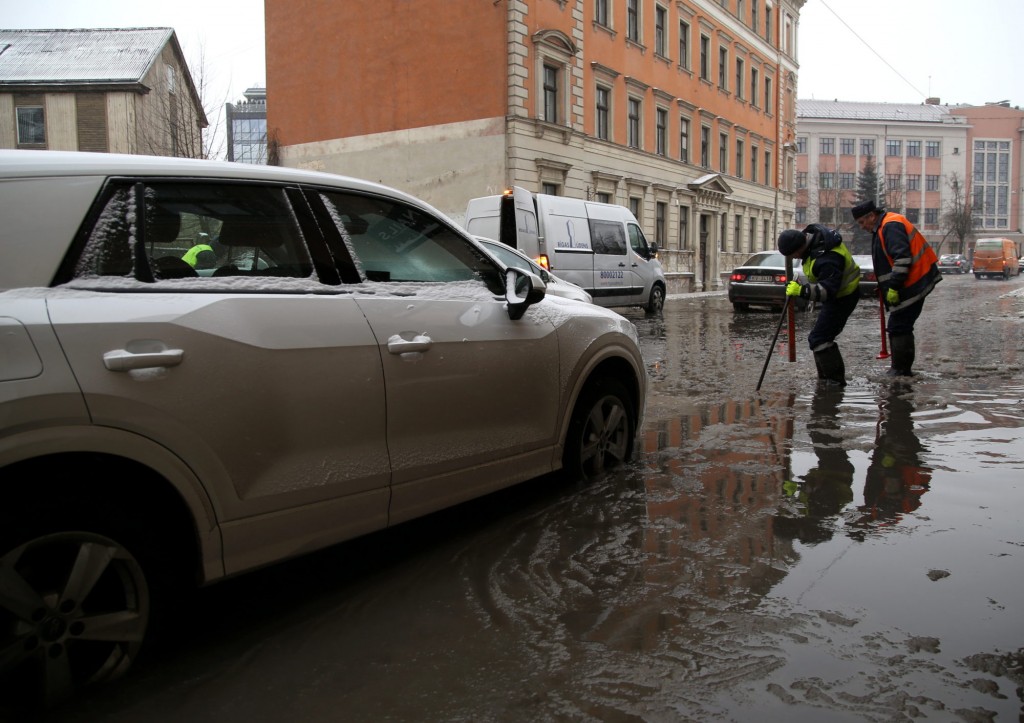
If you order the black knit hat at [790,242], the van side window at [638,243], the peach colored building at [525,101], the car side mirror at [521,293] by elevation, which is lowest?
the car side mirror at [521,293]

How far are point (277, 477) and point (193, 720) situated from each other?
30.4 inches

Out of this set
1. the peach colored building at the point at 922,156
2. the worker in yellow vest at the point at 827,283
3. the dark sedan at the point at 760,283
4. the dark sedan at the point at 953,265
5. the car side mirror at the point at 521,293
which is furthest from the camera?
the peach colored building at the point at 922,156

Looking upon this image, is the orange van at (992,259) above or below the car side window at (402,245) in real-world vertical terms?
above

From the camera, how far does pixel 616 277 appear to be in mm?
18844

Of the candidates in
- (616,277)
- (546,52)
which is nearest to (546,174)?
(546,52)

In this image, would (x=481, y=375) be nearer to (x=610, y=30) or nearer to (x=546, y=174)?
(x=546, y=174)

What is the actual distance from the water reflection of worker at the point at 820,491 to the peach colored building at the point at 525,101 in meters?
20.6

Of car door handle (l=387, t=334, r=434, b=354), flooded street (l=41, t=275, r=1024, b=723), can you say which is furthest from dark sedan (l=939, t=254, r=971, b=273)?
car door handle (l=387, t=334, r=434, b=354)

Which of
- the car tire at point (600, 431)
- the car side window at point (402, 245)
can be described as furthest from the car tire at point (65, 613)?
the car tire at point (600, 431)

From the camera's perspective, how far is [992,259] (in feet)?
157

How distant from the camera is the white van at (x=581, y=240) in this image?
16078 millimetres

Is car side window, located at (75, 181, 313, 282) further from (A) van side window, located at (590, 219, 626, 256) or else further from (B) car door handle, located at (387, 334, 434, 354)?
(A) van side window, located at (590, 219, 626, 256)

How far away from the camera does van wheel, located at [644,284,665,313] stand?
20431 mm

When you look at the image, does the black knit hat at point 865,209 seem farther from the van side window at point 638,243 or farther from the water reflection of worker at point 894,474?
the van side window at point 638,243
